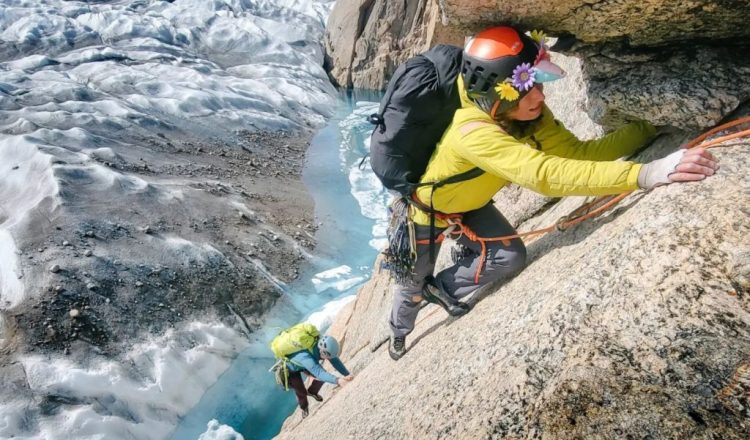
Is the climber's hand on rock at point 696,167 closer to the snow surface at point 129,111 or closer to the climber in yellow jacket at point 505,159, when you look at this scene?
the climber in yellow jacket at point 505,159

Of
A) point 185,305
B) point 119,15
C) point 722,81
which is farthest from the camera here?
point 119,15

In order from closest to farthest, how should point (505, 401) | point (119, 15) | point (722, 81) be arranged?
point (505, 401) < point (722, 81) < point (119, 15)

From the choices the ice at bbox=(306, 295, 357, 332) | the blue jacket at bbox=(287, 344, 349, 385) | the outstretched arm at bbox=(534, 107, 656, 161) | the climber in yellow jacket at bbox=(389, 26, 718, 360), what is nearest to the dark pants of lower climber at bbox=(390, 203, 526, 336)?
the climber in yellow jacket at bbox=(389, 26, 718, 360)

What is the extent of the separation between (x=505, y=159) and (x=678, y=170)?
89 cm

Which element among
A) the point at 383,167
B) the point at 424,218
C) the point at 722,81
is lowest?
the point at 424,218

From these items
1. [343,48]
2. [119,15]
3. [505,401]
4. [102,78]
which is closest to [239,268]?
[505,401]

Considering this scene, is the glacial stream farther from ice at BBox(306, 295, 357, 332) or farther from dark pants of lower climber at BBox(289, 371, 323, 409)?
dark pants of lower climber at BBox(289, 371, 323, 409)

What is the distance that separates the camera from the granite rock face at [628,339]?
2.31 meters

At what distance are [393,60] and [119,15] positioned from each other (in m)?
22.4

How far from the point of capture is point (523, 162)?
9.77 ft

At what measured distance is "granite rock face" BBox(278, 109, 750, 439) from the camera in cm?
231

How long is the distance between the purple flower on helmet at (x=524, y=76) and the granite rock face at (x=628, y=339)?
3.21ft

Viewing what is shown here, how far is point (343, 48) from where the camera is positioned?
41.6 m

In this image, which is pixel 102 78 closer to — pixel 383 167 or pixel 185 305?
pixel 185 305
